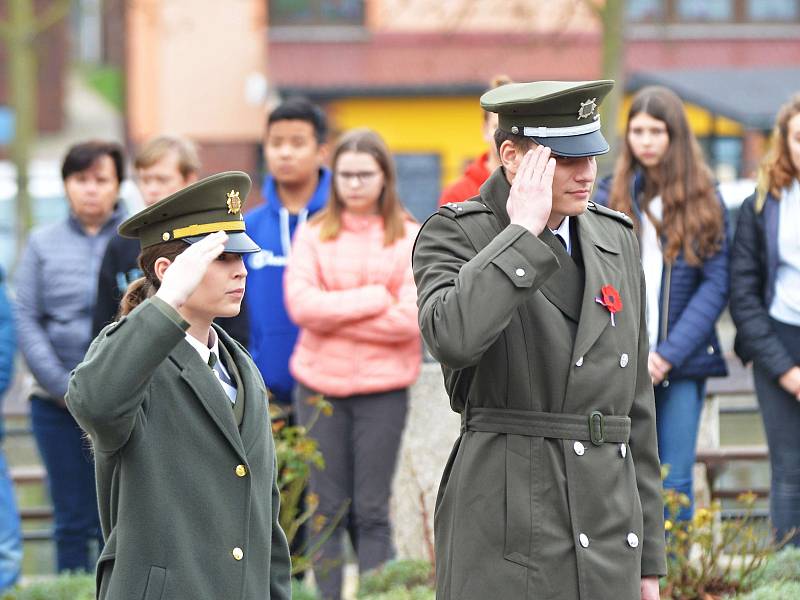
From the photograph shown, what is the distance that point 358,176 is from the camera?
6730 millimetres

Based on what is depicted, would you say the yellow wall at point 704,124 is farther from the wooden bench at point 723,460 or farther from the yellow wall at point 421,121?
the wooden bench at point 723,460

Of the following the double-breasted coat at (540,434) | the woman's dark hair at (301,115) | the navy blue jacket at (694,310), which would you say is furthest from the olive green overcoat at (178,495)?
the woman's dark hair at (301,115)

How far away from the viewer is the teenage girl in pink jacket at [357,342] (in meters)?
6.51

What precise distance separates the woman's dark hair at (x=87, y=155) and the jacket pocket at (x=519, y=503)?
11.8 ft

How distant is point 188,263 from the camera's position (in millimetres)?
3578

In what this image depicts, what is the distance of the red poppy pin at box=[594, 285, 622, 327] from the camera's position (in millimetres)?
3881

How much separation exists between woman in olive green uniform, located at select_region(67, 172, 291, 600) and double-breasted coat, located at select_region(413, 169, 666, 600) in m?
0.49

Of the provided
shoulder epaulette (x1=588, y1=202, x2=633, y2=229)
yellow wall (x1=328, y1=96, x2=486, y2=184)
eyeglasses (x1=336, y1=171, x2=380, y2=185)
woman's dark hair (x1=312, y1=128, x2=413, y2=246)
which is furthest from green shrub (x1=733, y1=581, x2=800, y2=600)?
yellow wall (x1=328, y1=96, x2=486, y2=184)

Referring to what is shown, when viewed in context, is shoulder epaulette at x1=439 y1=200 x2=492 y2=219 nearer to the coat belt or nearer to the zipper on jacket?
the coat belt

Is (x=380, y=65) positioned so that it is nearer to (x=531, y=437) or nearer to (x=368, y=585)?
(x=368, y=585)

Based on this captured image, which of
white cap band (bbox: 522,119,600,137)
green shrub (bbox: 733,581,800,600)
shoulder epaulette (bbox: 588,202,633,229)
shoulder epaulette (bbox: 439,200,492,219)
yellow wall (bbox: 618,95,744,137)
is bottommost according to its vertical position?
green shrub (bbox: 733,581,800,600)

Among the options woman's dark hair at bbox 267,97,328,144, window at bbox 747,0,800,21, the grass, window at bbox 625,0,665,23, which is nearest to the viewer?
woman's dark hair at bbox 267,97,328,144

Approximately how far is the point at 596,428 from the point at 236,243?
987 mm

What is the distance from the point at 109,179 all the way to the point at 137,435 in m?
3.41
